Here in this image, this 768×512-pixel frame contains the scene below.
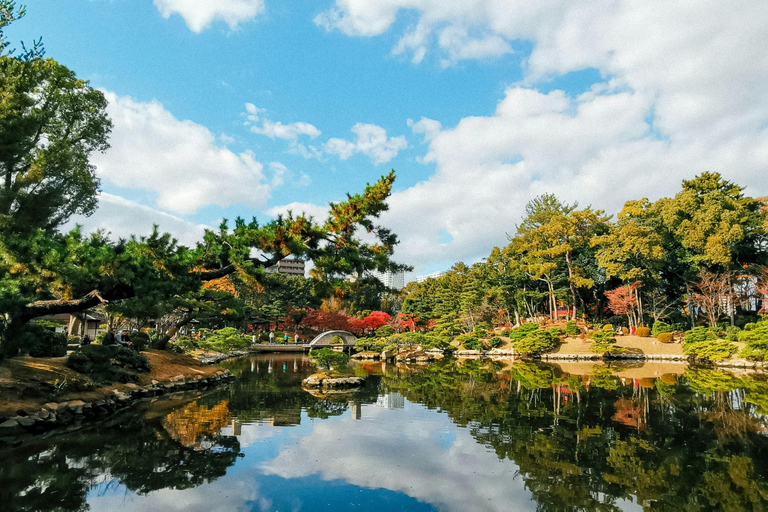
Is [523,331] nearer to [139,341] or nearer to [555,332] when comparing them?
[555,332]

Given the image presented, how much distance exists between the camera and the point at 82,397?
9477mm

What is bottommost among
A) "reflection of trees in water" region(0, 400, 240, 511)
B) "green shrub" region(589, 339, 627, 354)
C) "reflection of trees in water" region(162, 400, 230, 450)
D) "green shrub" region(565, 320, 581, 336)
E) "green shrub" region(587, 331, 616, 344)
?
"reflection of trees in water" region(162, 400, 230, 450)

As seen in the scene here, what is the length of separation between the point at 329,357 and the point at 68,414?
7.98m

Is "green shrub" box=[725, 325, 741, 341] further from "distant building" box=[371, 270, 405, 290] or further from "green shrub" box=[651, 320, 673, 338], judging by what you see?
"distant building" box=[371, 270, 405, 290]

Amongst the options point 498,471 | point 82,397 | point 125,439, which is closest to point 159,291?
point 125,439

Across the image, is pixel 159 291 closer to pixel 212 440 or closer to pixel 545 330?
pixel 212 440

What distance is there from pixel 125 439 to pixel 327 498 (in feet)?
15.6

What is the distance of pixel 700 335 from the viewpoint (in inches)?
874

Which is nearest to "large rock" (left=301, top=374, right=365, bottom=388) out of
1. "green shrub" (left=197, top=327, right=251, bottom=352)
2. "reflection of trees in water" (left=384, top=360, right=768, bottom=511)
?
"reflection of trees in water" (left=384, top=360, right=768, bottom=511)

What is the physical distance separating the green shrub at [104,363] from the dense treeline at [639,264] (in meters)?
23.0

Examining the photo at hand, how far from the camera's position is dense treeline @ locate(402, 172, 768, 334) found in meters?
24.2

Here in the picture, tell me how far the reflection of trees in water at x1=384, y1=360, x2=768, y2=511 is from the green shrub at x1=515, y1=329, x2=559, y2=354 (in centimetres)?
1040

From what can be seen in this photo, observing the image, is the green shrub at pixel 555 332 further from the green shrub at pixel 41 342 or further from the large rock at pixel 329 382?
the green shrub at pixel 41 342

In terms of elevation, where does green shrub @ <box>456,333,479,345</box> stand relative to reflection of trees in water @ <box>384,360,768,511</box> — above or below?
above
